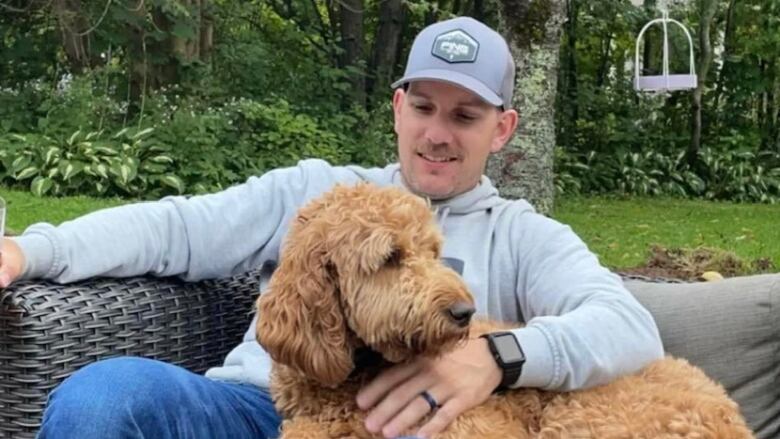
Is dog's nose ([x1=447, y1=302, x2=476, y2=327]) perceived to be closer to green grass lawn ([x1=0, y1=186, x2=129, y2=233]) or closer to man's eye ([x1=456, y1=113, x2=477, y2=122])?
man's eye ([x1=456, y1=113, x2=477, y2=122])

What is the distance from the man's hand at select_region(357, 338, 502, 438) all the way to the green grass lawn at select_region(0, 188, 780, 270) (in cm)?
521

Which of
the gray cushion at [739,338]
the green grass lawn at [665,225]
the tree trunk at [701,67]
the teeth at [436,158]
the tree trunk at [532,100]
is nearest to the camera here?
the teeth at [436,158]

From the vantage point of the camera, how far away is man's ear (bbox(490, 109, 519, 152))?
3.42 m

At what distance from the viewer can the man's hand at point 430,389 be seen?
2.72 m

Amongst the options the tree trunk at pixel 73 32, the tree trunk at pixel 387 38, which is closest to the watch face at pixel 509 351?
the tree trunk at pixel 73 32

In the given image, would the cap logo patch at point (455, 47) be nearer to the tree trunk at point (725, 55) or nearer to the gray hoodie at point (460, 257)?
the gray hoodie at point (460, 257)

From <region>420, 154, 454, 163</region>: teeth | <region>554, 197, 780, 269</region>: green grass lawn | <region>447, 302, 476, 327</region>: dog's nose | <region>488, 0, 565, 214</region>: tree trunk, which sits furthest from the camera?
<region>554, 197, 780, 269</region>: green grass lawn

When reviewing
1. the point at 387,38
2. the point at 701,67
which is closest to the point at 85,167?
the point at 387,38

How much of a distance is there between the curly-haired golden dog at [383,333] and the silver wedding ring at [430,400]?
0.06m

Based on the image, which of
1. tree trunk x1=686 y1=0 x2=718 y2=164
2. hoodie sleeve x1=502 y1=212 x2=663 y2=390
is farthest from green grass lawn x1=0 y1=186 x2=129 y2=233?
tree trunk x1=686 y1=0 x2=718 y2=164

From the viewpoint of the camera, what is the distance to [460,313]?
2.58 m

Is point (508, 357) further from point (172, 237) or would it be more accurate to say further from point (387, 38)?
point (387, 38)

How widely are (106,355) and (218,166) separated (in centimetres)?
834

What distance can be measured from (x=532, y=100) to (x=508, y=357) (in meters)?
4.53
